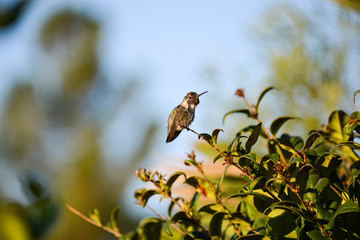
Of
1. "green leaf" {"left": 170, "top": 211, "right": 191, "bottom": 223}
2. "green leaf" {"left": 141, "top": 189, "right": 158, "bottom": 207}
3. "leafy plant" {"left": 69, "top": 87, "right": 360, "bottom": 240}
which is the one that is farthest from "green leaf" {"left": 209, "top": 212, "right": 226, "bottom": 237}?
"green leaf" {"left": 141, "top": 189, "right": 158, "bottom": 207}

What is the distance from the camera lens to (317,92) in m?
3.66

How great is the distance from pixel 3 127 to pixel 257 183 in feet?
47.8

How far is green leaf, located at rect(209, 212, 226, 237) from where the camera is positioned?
123 cm

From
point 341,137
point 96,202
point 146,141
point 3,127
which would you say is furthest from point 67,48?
point 341,137

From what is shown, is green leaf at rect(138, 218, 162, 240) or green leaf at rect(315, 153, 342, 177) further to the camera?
green leaf at rect(138, 218, 162, 240)

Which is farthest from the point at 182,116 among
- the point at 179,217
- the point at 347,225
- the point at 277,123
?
the point at 347,225

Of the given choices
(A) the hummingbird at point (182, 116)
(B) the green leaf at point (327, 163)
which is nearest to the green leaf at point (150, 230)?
(A) the hummingbird at point (182, 116)

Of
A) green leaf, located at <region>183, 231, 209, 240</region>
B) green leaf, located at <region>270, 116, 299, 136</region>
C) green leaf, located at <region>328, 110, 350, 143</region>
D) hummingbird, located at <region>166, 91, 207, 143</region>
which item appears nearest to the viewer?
green leaf, located at <region>183, 231, 209, 240</region>

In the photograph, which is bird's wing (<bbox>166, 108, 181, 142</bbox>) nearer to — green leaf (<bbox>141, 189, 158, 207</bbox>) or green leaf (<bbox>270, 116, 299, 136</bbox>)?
green leaf (<bbox>141, 189, 158, 207</bbox>)

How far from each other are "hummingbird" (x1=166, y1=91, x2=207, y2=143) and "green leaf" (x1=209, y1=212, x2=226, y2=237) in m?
0.38

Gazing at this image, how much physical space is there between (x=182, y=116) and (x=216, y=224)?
1.91 feet

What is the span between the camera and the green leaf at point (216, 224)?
1234mm

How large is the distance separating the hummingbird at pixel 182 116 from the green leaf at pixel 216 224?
38 centimetres

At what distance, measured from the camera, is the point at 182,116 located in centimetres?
173
